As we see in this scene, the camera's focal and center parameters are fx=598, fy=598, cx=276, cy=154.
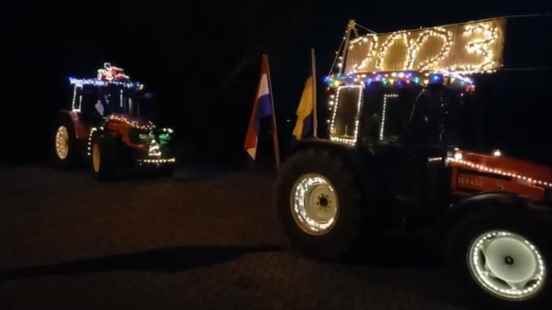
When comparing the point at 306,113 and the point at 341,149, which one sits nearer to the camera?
the point at 341,149

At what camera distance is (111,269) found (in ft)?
21.8

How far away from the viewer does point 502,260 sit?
5.48 meters

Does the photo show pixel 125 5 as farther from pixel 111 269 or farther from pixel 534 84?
pixel 534 84

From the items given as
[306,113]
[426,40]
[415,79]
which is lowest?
[306,113]

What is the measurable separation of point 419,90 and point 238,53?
49.7 feet

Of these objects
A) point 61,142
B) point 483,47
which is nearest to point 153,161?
point 61,142

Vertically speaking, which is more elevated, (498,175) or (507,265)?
(498,175)

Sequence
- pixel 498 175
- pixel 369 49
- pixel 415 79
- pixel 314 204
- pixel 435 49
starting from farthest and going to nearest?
pixel 314 204
pixel 369 49
pixel 435 49
pixel 415 79
pixel 498 175

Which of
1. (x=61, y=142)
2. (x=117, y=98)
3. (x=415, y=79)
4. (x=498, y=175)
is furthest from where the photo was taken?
(x=61, y=142)

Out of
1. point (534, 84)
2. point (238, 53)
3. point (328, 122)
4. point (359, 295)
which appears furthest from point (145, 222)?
point (238, 53)

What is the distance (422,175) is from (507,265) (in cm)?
149

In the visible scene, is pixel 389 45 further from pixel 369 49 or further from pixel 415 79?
pixel 415 79

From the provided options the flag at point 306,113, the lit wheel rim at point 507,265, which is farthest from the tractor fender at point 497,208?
the flag at point 306,113

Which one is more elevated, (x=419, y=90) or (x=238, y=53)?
(x=238, y=53)
